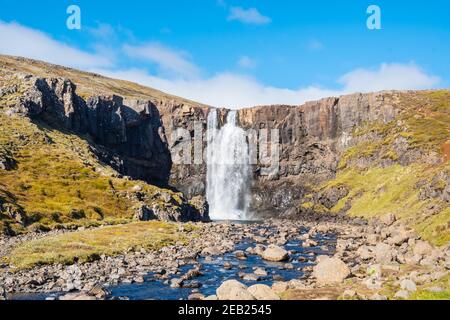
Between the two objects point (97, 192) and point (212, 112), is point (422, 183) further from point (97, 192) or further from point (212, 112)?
point (212, 112)

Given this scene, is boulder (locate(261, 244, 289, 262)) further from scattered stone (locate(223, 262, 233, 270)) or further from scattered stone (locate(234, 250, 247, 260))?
scattered stone (locate(223, 262, 233, 270))

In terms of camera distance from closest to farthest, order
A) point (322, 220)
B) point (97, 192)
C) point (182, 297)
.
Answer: point (182, 297) → point (97, 192) → point (322, 220)

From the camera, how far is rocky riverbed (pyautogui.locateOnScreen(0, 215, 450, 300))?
32.0 metres

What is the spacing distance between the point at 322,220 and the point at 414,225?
153ft

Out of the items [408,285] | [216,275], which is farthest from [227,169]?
[408,285]

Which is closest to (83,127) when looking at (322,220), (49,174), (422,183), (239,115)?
(49,174)

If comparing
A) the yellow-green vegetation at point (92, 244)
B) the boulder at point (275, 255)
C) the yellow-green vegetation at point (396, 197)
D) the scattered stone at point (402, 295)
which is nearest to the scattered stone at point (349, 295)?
the scattered stone at point (402, 295)

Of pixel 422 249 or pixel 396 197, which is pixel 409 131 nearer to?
pixel 396 197

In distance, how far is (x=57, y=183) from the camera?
319ft

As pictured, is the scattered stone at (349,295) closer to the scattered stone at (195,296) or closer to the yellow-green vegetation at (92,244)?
the scattered stone at (195,296)

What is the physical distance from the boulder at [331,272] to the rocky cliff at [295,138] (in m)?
70.3

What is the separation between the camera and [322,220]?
400 ft

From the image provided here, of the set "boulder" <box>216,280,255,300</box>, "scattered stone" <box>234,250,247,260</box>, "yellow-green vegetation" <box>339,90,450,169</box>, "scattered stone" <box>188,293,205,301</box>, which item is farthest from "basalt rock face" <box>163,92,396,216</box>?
"boulder" <box>216,280,255,300</box>

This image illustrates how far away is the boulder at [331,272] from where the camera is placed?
3875cm
